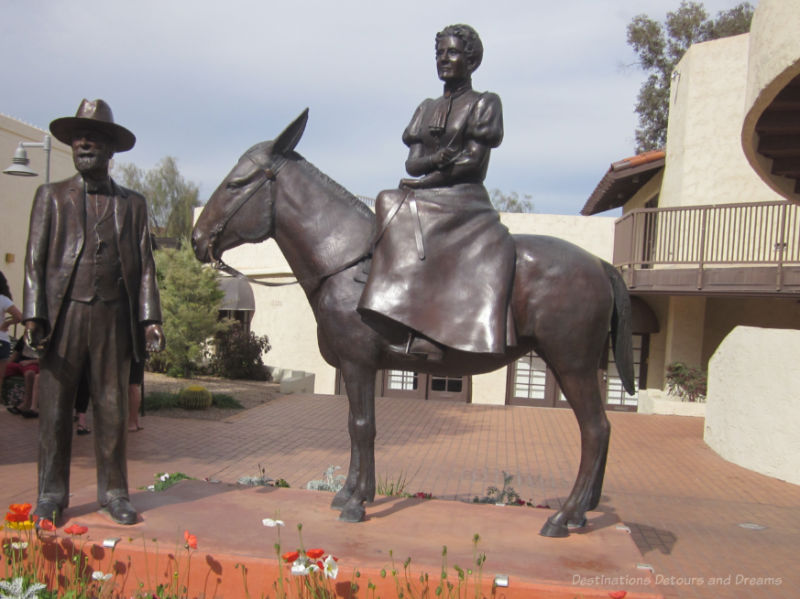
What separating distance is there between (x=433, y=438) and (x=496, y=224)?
23.4ft

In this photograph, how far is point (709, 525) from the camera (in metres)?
6.21

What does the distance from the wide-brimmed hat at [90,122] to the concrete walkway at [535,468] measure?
10.8 feet

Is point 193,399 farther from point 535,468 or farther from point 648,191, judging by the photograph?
point 648,191

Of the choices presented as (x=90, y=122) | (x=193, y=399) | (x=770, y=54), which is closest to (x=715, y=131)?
(x=770, y=54)

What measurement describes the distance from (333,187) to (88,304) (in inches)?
61.2

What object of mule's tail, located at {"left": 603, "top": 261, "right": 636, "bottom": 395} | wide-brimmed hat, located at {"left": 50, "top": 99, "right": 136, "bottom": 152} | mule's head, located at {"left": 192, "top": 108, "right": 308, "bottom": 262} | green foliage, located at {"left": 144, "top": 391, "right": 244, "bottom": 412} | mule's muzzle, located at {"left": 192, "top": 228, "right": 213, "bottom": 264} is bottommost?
green foliage, located at {"left": 144, "top": 391, "right": 244, "bottom": 412}

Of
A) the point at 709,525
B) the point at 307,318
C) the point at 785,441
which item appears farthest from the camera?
the point at 307,318

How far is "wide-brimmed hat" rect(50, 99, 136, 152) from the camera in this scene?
3.51 meters

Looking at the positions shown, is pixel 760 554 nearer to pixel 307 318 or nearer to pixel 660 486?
pixel 660 486

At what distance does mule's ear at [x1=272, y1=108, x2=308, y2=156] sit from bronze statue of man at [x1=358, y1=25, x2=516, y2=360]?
0.63 m

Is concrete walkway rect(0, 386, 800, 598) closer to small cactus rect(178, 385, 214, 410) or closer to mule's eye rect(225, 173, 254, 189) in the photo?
small cactus rect(178, 385, 214, 410)

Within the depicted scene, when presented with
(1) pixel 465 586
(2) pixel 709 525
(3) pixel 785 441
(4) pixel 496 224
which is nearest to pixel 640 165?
(3) pixel 785 441

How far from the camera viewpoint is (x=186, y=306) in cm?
1645

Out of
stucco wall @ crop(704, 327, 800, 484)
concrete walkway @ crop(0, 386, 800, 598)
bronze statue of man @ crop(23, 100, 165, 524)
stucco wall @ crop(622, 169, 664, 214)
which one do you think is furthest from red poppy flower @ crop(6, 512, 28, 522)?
stucco wall @ crop(622, 169, 664, 214)
